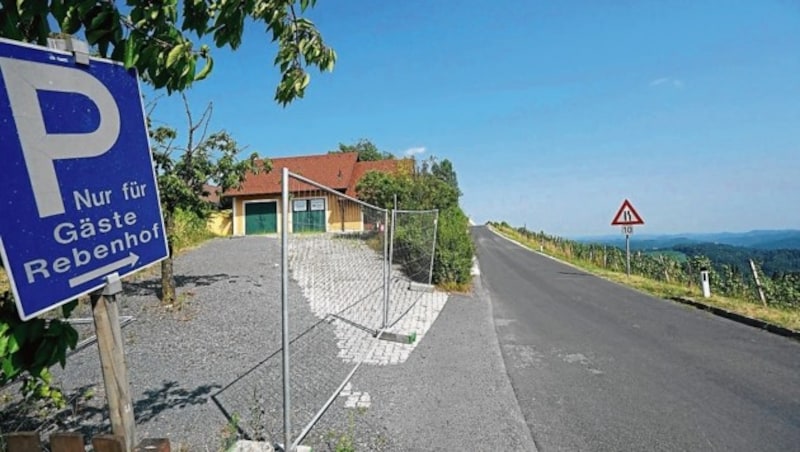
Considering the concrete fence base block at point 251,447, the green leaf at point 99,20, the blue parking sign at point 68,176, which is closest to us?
the blue parking sign at point 68,176

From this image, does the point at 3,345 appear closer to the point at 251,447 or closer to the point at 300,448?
the point at 251,447

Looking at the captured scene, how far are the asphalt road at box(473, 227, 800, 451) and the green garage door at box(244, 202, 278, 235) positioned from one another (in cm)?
2434

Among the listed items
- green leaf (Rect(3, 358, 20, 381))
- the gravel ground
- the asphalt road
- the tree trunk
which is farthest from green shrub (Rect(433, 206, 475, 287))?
green leaf (Rect(3, 358, 20, 381))

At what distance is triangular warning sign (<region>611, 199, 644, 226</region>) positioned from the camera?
55.3ft

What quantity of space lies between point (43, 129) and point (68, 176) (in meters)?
0.18

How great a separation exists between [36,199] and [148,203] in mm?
502

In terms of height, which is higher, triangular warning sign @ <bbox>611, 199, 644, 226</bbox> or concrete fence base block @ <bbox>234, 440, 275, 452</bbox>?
triangular warning sign @ <bbox>611, 199, 644, 226</bbox>

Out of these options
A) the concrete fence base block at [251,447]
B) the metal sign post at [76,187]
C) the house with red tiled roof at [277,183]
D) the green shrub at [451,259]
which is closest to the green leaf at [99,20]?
the metal sign post at [76,187]

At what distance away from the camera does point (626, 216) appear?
1711 cm

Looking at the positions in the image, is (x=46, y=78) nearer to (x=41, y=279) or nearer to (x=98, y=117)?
(x=98, y=117)

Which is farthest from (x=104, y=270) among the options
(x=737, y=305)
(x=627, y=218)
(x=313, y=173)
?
(x=313, y=173)

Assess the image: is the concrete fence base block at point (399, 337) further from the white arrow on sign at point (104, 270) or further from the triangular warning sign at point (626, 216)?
the triangular warning sign at point (626, 216)

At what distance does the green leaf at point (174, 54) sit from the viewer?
191 cm

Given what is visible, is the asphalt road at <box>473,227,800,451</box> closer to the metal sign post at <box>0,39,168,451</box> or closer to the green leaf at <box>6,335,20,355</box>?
the metal sign post at <box>0,39,168,451</box>
